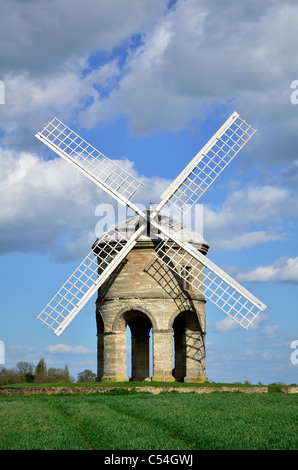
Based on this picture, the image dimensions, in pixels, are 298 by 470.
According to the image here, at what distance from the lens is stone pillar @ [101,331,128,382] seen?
30.6 meters

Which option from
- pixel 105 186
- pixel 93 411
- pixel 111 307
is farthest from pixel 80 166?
pixel 93 411

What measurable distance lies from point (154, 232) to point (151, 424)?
14810 mm

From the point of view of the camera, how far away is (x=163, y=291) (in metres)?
30.2

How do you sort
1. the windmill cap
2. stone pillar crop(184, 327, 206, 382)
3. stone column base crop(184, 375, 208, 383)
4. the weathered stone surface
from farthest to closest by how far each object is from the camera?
stone pillar crop(184, 327, 206, 382) → stone column base crop(184, 375, 208, 383) → the windmill cap → the weathered stone surface

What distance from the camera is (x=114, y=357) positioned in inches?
1204

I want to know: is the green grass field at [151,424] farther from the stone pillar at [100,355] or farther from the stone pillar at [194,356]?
the stone pillar at [100,355]

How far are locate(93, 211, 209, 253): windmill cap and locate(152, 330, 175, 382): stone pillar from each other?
4.21 metres

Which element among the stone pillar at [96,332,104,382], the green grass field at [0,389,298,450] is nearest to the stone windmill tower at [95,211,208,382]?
the stone pillar at [96,332,104,382]

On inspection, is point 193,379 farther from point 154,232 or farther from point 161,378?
A: point 154,232

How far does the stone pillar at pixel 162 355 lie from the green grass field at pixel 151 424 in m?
7.18

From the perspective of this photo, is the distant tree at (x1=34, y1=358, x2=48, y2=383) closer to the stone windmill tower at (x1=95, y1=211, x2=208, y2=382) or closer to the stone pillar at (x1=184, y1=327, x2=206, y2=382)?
the stone windmill tower at (x1=95, y1=211, x2=208, y2=382)

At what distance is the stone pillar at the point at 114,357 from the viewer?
3058 cm
